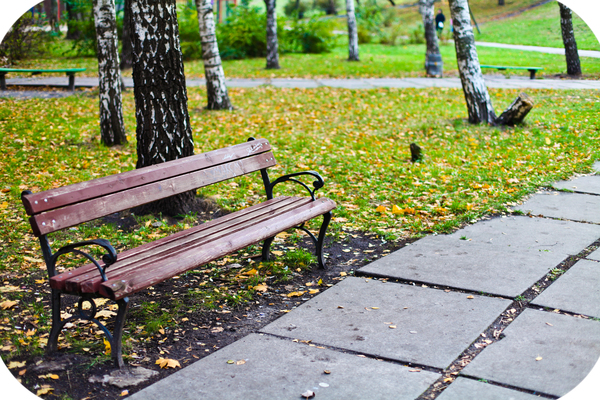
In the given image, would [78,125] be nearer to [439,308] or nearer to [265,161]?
[265,161]

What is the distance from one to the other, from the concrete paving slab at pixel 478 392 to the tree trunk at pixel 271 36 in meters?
15.5

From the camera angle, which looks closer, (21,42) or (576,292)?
(576,292)

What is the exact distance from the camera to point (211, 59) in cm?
1033

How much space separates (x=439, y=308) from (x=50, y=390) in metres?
2.25

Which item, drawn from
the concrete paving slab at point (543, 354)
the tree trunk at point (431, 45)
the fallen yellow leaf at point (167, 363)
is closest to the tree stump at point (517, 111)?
the concrete paving slab at point (543, 354)

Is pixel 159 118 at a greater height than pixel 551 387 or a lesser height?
greater

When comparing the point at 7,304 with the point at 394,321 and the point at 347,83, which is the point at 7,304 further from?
the point at 347,83

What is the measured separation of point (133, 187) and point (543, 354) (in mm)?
2560

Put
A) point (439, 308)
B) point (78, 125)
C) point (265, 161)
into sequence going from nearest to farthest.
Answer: point (439, 308) < point (265, 161) < point (78, 125)

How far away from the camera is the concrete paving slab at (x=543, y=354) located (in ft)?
8.84

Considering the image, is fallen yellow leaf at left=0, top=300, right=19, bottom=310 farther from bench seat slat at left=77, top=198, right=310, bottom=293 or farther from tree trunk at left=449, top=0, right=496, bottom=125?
tree trunk at left=449, top=0, right=496, bottom=125

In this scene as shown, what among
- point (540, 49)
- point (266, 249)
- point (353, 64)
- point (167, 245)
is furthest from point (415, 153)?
point (540, 49)

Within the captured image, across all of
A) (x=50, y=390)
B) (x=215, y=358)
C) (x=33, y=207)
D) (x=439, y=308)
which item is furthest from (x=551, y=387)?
(x=33, y=207)

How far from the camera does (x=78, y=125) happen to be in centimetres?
901
